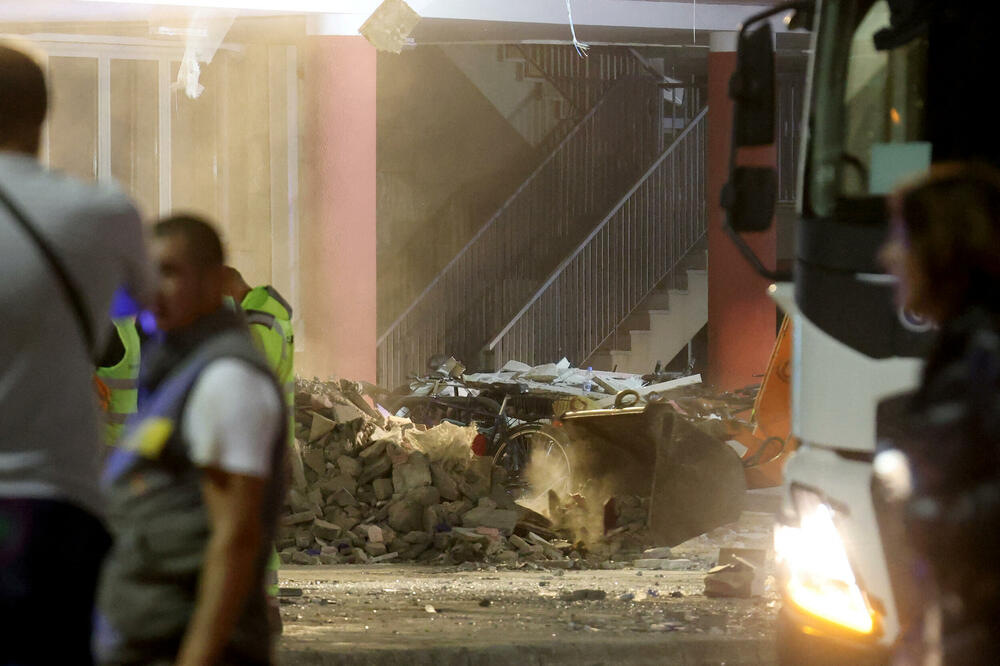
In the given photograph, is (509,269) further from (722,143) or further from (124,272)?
(124,272)

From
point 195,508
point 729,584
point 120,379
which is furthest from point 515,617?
point 195,508

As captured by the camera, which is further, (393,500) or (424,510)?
(393,500)

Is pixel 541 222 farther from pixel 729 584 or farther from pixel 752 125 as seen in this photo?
pixel 752 125

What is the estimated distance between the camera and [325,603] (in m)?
8.24

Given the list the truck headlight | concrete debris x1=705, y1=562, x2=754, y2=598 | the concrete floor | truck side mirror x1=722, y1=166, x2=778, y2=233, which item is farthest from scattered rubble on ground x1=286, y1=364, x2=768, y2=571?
the truck headlight

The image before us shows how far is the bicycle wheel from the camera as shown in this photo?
38.7ft

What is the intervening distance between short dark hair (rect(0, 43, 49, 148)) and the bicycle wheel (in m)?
8.25

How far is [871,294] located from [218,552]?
2353 mm

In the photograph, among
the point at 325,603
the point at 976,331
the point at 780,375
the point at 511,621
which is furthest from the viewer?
the point at 780,375

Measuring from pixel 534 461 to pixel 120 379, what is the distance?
684 cm

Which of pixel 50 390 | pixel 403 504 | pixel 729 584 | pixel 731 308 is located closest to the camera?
pixel 50 390

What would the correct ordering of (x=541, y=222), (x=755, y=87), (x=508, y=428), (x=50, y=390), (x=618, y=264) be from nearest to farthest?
1. (x=50, y=390)
2. (x=755, y=87)
3. (x=508, y=428)
4. (x=618, y=264)
5. (x=541, y=222)

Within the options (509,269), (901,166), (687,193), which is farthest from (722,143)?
(901,166)

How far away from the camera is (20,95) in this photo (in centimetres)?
290
